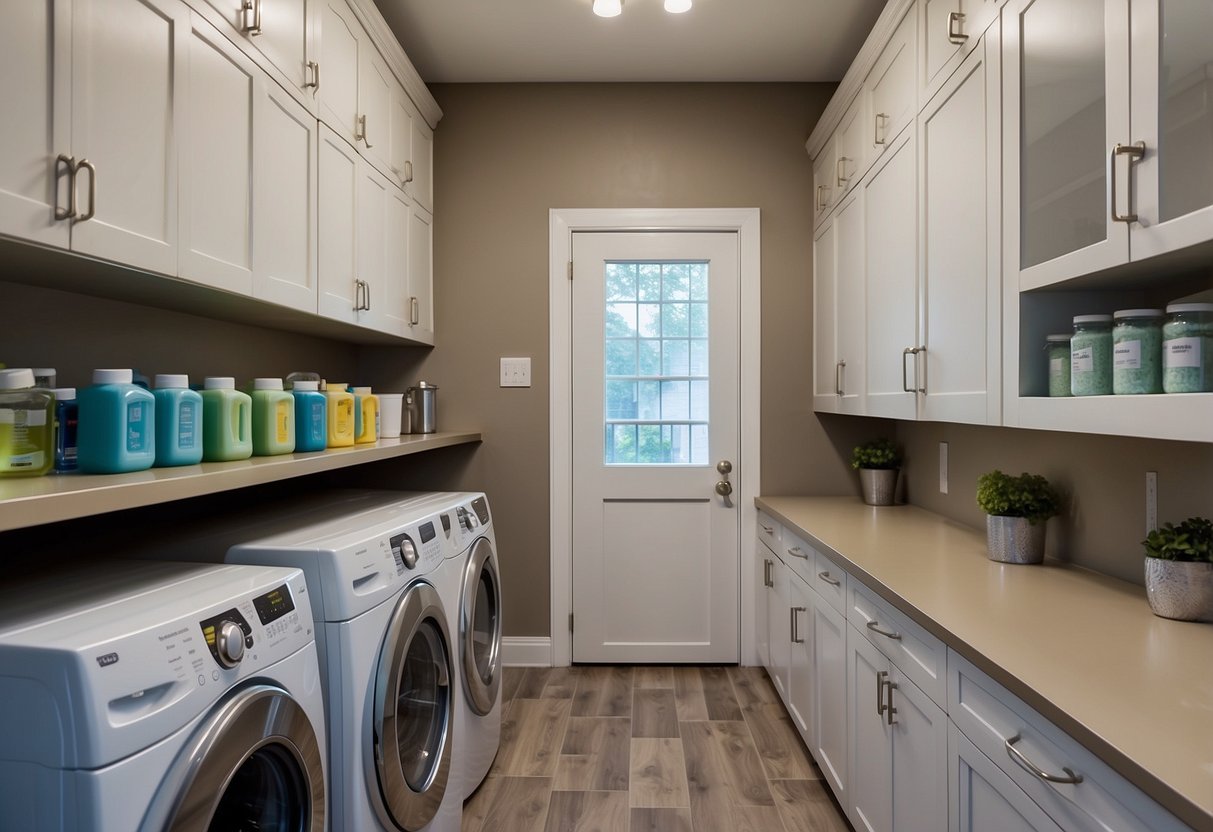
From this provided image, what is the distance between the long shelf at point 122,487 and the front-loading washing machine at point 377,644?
6.2 inches

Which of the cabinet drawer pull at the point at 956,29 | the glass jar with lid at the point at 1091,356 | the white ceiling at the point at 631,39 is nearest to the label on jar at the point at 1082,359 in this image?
the glass jar with lid at the point at 1091,356

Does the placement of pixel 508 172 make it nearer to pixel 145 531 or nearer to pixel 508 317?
pixel 508 317

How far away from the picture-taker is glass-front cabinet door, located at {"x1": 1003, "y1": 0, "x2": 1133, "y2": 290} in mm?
1135

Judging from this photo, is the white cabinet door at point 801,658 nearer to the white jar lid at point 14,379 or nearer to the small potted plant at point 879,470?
the small potted plant at point 879,470

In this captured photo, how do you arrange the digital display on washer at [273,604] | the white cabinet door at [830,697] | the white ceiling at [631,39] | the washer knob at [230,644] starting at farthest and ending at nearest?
the white ceiling at [631,39] < the white cabinet door at [830,697] < the digital display on washer at [273,604] < the washer knob at [230,644]

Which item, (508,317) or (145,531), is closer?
(145,531)

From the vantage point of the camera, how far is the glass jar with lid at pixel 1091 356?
4.06ft

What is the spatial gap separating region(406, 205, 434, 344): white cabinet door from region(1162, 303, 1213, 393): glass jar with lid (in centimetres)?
244

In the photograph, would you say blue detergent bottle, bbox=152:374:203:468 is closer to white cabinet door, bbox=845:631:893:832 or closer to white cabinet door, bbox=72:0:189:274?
white cabinet door, bbox=72:0:189:274

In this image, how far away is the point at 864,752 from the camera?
1724 millimetres

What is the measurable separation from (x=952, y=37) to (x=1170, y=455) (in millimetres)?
1074

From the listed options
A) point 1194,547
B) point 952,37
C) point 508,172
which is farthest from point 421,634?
point 508,172

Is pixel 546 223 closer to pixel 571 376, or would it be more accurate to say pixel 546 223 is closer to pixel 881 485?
pixel 571 376

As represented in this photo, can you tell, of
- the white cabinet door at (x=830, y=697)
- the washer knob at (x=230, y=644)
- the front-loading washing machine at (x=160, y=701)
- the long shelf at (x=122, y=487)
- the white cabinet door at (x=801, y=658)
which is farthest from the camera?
the white cabinet door at (x=801, y=658)
